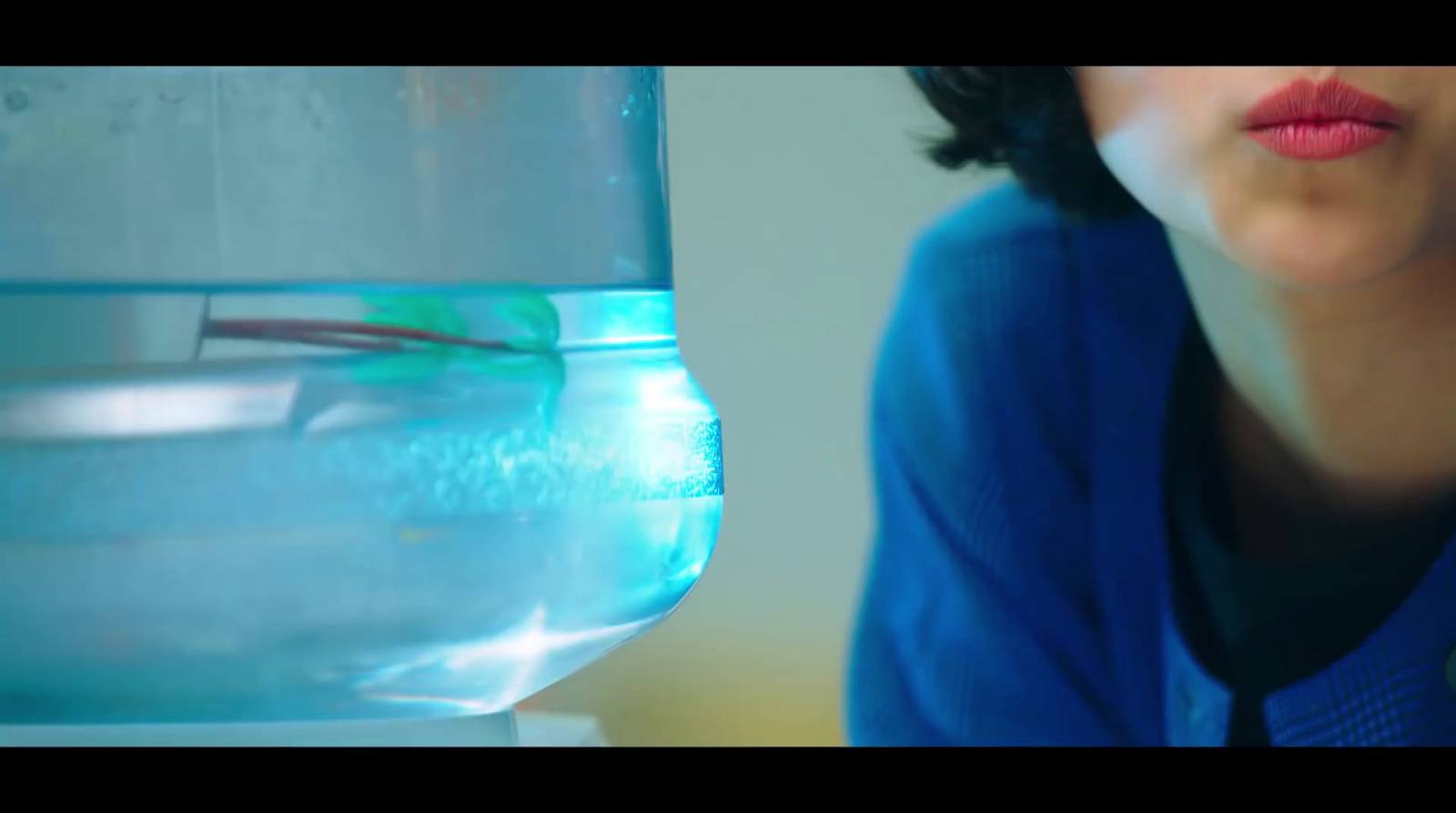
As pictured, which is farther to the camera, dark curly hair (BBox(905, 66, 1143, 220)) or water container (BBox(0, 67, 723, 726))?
dark curly hair (BBox(905, 66, 1143, 220))

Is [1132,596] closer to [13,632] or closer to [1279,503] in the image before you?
[1279,503]

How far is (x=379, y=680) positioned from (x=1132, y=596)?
0.54m

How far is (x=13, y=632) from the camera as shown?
473 mm

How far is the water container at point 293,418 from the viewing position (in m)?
0.47

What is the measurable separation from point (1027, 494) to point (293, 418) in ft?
1.78

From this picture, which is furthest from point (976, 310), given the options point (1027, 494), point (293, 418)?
point (293, 418)

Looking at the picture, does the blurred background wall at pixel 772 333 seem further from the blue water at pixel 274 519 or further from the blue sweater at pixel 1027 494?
the blue water at pixel 274 519

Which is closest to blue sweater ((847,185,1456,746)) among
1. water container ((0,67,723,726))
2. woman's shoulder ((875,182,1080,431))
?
woman's shoulder ((875,182,1080,431))

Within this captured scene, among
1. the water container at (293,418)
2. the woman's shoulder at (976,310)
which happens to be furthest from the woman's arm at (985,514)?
the water container at (293,418)

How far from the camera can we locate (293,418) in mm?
475

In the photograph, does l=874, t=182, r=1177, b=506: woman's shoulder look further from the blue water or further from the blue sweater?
the blue water

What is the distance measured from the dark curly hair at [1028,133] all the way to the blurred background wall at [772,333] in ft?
0.05

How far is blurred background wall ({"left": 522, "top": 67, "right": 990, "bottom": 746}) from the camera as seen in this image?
89 cm
